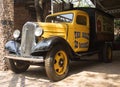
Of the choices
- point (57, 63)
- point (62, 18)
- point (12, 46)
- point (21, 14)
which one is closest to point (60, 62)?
point (57, 63)

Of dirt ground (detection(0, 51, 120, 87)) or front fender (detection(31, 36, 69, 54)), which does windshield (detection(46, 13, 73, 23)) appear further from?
dirt ground (detection(0, 51, 120, 87))

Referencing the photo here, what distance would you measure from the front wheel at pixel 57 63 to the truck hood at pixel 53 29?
0.59 meters

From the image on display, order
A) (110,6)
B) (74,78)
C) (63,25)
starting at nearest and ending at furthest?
(74,78)
(63,25)
(110,6)

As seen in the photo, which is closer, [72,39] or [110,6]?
[72,39]

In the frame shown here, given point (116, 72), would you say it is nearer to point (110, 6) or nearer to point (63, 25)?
point (63, 25)

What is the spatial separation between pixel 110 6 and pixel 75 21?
8813 mm

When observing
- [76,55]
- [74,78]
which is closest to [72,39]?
[76,55]

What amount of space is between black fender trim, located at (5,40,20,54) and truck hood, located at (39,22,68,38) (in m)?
1.00

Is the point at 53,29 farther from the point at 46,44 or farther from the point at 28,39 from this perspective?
the point at 46,44

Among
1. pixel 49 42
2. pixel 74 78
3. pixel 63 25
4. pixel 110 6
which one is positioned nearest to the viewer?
pixel 49 42

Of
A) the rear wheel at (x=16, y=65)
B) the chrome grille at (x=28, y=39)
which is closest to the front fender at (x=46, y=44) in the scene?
the chrome grille at (x=28, y=39)

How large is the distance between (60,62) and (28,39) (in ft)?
3.87

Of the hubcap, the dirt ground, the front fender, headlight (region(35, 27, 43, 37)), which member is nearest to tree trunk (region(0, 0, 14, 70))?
the dirt ground

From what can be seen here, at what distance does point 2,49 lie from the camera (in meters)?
8.13
